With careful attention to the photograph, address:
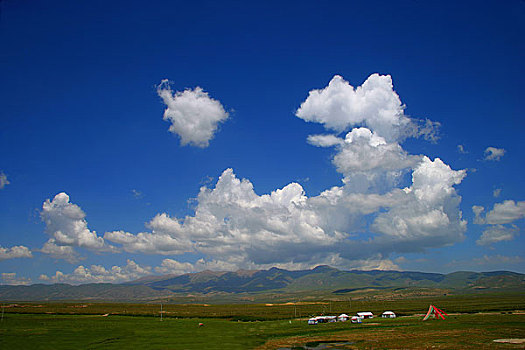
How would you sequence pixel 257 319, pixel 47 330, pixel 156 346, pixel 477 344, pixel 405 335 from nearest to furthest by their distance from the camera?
1. pixel 477 344
2. pixel 156 346
3. pixel 405 335
4. pixel 47 330
5. pixel 257 319

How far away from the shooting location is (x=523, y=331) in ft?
247

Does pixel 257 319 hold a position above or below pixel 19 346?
below

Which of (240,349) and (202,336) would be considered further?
(202,336)

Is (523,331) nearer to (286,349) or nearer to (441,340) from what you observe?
(441,340)

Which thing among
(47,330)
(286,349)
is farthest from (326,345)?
(47,330)

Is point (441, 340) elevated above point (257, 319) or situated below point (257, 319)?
above

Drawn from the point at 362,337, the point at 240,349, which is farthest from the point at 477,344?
the point at 240,349

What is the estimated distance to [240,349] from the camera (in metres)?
62.7

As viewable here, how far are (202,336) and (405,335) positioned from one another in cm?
4312

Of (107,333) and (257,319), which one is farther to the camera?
(257,319)

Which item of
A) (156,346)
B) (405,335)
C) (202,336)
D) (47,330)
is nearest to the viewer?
(156,346)

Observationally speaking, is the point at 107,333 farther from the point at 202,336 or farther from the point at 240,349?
the point at 240,349

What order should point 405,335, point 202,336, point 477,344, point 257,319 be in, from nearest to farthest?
point 477,344, point 405,335, point 202,336, point 257,319

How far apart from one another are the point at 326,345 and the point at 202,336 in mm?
28435
